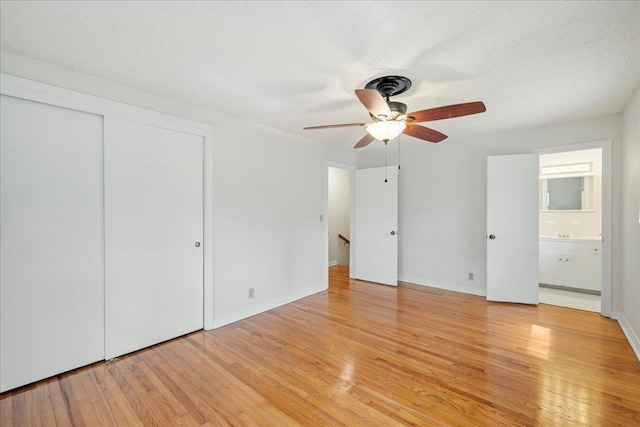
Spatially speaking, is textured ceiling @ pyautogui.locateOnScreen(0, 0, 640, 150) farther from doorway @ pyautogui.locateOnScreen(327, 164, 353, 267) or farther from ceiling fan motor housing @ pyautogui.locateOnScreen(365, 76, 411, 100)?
doorway @ pyautogui.locateOnScreen(327, 164, 353, 267)

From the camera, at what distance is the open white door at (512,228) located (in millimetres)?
3707

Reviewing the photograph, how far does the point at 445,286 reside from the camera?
447 centimetres

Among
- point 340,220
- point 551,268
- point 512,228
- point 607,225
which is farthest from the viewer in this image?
point 340,220

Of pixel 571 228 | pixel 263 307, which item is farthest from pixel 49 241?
pixel 571 228

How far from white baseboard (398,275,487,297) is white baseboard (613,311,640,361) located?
53.0 inches

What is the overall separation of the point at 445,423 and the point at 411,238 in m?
3.40

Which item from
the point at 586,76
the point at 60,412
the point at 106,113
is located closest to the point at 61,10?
the point at 106,113

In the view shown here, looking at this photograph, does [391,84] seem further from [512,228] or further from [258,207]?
[512,228]

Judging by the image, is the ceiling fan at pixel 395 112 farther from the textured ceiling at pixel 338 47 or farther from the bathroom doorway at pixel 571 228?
the bathroom doorway at pixel 571 228

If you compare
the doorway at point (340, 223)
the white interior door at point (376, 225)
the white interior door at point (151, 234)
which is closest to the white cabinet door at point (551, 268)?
the white interior door at point (376, 225)

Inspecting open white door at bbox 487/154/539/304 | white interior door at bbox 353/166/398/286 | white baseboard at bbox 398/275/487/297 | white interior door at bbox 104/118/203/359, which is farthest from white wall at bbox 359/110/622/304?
white interior door at bbox 104/118/203/359

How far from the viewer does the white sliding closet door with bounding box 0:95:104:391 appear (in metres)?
1.96

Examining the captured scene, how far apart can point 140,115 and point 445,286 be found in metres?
4.59

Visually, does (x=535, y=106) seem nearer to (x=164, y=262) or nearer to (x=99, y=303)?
(x=164, y=262)
